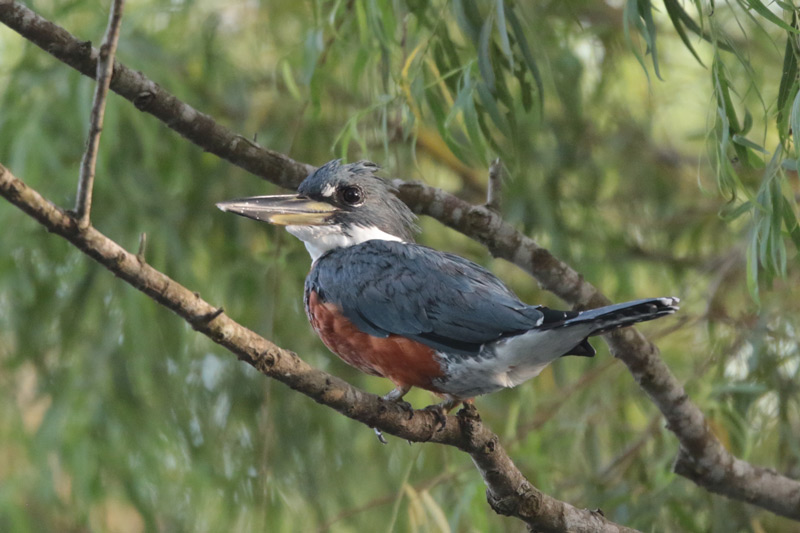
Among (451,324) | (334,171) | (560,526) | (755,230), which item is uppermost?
(334,171)

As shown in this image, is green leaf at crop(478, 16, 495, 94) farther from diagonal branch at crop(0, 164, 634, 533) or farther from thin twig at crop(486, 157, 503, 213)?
diagonal branch at crop(0, 164, 634, 533)

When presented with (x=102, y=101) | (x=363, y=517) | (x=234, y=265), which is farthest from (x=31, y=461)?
(x=102, y=101)

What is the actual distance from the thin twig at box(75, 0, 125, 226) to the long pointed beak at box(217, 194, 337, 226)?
813mm

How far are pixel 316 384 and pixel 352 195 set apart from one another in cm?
114

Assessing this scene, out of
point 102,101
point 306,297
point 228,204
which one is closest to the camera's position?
point 102,101

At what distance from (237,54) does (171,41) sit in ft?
2.36

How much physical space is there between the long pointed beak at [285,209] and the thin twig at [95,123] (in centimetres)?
81

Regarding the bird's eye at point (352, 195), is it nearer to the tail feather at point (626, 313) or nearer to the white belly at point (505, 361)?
the white belly at point (505, 361)

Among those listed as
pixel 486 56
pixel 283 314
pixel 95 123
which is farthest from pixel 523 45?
pixel 283 314

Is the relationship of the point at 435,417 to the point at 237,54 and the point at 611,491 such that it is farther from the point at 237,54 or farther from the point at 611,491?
the point at 237,54

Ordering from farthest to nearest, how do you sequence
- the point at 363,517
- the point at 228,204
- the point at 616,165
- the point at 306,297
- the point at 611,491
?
the point at 616,165
the point at 363,517
the point at 611,491
the point at 306,297
the point at 228,204

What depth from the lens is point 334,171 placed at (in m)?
2.96

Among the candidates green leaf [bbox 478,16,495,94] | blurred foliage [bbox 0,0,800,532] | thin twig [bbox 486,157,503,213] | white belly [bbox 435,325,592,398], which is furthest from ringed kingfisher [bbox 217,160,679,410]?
green leaf [bbox 478,16,495,94]

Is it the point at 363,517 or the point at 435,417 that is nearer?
the point at 435,417
